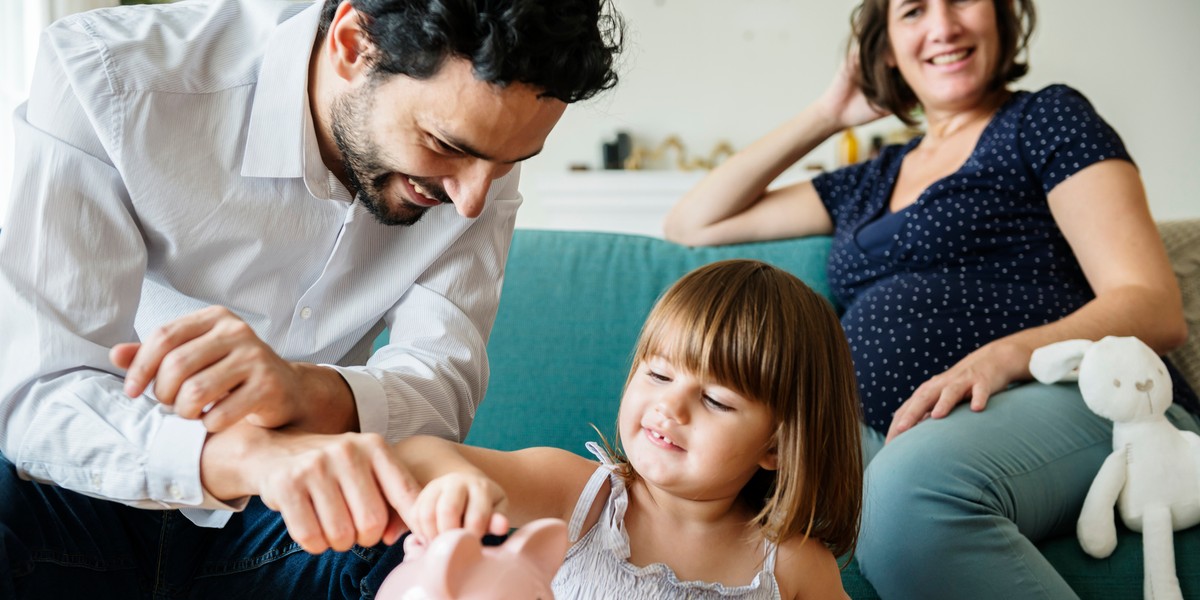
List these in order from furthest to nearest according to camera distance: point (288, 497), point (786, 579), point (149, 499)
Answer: point (786, 579) → point (149, 499) → point (288, 497)

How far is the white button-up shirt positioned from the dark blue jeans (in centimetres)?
4

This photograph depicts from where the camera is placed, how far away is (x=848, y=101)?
87.4 inches

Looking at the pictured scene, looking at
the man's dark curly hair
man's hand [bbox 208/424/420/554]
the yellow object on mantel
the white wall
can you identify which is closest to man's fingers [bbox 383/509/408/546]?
man's hand [bbox 208/424/420/554]

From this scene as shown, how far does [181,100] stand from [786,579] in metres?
0.87

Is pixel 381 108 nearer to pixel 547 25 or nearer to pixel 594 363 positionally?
pixel 547 25

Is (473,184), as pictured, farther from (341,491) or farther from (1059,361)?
(1059,361)

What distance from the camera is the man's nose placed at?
107 centimetres

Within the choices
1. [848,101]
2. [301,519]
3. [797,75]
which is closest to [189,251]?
[301,519]

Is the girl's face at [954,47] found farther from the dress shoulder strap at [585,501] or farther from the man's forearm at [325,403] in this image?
the man's forearm at [325,403]

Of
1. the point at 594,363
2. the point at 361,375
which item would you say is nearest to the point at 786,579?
the point at 361,375

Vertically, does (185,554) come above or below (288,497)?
below

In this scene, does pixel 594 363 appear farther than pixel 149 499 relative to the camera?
Yes

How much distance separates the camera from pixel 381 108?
109 cm

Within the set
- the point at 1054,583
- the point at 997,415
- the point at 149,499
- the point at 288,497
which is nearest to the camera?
the point at 288,497
